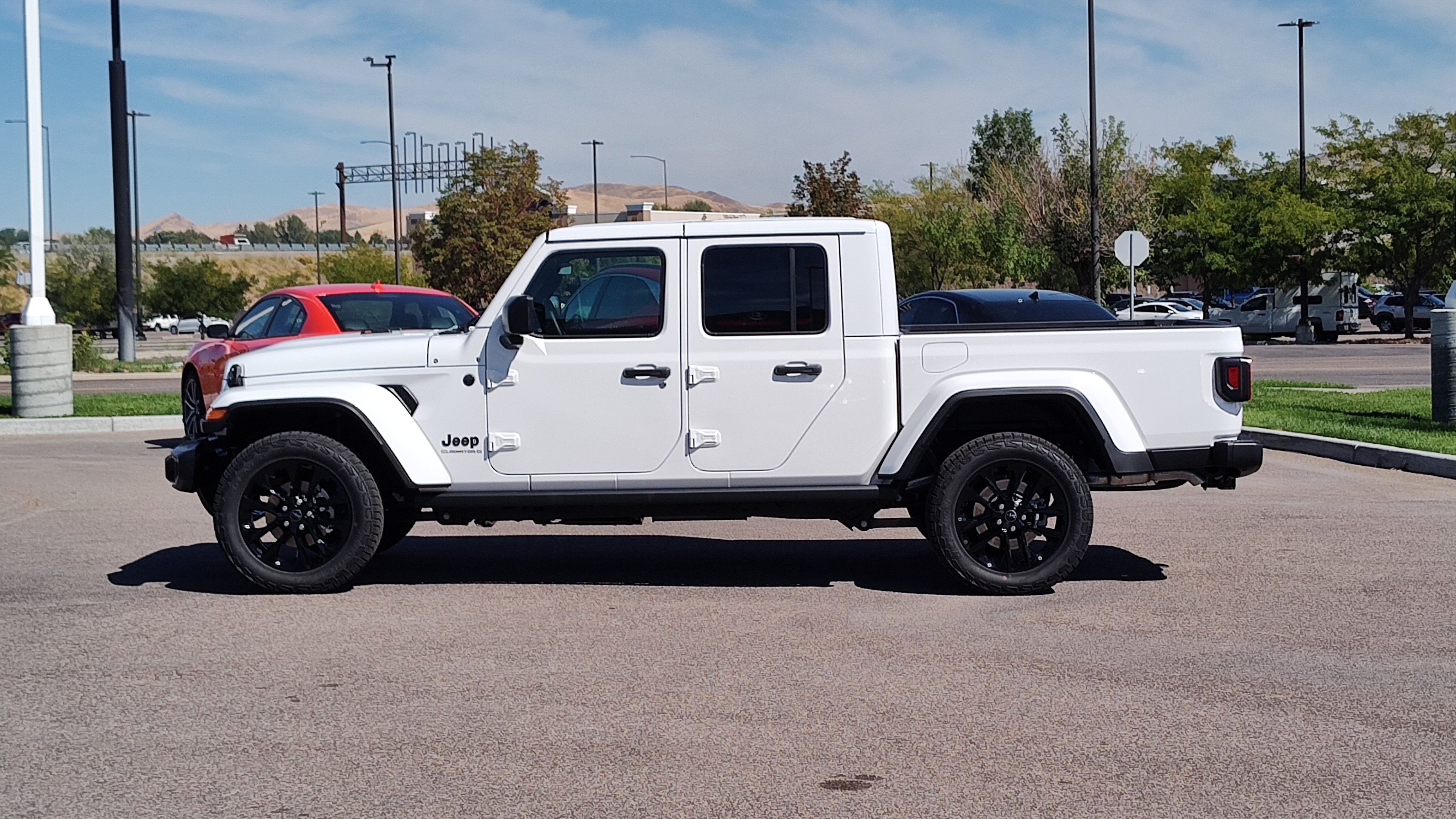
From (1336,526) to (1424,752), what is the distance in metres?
5.03

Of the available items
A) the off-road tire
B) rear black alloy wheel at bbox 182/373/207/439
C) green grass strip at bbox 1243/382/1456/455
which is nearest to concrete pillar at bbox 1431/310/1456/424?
green grass strip at bbox 1243/382/1456/455

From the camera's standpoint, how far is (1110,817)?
172 inches

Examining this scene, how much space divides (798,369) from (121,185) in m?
28.5

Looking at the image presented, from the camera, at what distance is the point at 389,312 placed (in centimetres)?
1321

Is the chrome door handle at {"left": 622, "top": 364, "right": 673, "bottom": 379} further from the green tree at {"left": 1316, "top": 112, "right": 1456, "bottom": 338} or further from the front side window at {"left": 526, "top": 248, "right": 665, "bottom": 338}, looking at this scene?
the green tree at {"left": 1316, "top": 112, "right": 1456, "bottom": 338}

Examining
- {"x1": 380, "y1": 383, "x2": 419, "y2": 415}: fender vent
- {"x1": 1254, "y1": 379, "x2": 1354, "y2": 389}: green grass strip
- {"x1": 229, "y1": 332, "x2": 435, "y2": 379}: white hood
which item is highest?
{"x1": 229, "y1": 332, "x2": 435, "y2": 379}: white hood

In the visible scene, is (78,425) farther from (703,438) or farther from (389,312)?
(703,438)

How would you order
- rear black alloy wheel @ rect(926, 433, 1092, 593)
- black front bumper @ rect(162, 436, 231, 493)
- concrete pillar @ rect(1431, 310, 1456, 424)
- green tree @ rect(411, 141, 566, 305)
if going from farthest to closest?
green tree @ rect(411, 141, 566, 305) → concrete pillar @ rect(1431, 310, 1456, 424) → black front bumper @ rect(162, 436, 231, 493) → rear black alloy wheel @ rect(926, 433, 1092, 593)

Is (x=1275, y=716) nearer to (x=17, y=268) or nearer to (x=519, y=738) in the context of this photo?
(x=519, y=738)

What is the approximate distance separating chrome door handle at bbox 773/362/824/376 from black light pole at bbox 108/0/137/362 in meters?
27.2

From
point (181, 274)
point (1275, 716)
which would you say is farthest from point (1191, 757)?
point (181, 274)

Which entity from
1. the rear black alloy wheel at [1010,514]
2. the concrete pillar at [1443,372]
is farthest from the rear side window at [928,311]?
the rear black alloy wheel at [1010,514]

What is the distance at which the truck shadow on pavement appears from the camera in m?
8.20

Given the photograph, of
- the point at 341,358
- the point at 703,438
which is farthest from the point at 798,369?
the point at 341,358
